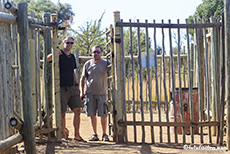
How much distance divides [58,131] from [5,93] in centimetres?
227

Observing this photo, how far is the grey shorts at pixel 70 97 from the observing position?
762cm

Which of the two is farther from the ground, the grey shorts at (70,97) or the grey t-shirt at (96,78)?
the grey t-shirt at (96,78)

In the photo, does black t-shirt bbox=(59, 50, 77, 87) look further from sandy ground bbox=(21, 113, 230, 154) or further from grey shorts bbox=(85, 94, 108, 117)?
sandy ground bbox=(21, 113, 230, 154)

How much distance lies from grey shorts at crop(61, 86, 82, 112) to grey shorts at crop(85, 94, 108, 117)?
190mm

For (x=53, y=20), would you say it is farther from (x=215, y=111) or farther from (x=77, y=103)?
(x=215, y=111)

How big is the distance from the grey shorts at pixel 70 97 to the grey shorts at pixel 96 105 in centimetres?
19

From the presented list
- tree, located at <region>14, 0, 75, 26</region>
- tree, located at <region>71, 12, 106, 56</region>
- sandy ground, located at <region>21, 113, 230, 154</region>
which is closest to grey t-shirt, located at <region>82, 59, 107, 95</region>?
sandy ground, located at <region>21, 113, 230, 154</region>

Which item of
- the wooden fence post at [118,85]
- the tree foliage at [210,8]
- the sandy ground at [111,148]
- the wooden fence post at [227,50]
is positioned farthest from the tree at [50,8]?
the wooden fence post at [227,50]

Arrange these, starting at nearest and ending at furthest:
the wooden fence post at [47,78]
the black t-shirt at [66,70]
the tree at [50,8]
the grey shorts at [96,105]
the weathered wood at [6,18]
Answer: the weathered wood at [6,18]
the wooden fence post at [47,78]
the black t-shirt at [66,70]
the grey shorts at [96,105]
the tree at [50,8]

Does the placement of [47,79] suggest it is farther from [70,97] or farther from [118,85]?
[118,85]

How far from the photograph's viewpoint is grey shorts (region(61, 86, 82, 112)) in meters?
7.62

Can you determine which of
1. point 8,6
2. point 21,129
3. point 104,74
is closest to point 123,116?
point 104,74

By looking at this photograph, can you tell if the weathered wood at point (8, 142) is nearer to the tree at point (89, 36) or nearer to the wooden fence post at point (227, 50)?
the wooden fence post at point (227, 50)

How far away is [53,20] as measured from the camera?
23.7 ft
